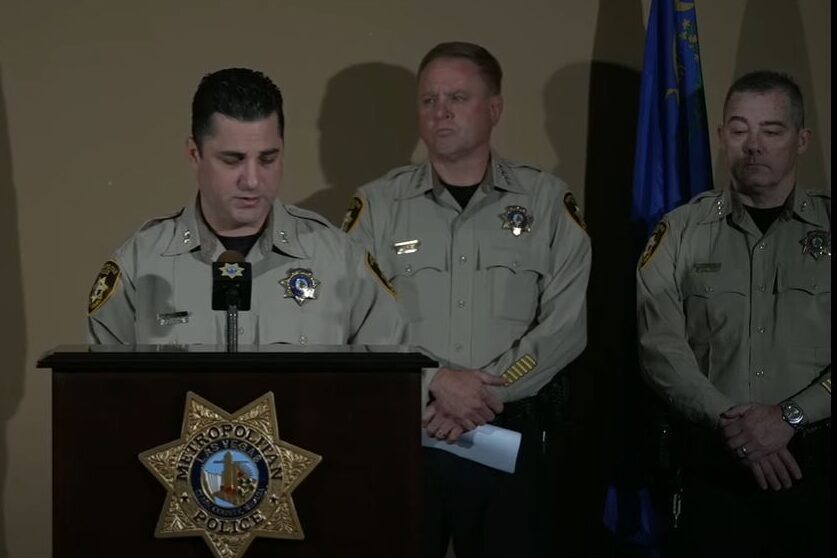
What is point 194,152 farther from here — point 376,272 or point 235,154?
point 376,272

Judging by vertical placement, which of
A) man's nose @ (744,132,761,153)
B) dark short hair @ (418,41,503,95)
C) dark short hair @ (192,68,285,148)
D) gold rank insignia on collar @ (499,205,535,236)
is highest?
dark short hair @ (418,41,503,95)

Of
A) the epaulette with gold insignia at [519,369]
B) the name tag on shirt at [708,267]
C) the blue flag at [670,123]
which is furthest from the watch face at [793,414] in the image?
the blue flag at [670,123]

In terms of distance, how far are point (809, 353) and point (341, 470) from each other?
171 cm

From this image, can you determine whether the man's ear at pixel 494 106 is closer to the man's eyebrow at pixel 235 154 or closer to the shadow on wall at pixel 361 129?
the shadow on wall at pixel 361 129

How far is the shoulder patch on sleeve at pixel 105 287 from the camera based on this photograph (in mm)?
2992

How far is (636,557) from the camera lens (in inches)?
165

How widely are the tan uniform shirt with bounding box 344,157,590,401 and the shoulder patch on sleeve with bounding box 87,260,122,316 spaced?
0.85 metres

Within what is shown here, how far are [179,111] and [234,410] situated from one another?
2.30 m

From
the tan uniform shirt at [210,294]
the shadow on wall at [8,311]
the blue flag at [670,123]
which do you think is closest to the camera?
the tan uniform shirt at [210,294]

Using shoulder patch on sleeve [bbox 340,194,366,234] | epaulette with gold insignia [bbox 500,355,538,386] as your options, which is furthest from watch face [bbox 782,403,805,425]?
shoulder patch on sleeve [bbox 340,194,366,234]

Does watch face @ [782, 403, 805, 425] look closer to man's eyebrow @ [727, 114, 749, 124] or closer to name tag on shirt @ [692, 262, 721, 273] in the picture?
name tag on shirt @ [692, 262, 721, 273]

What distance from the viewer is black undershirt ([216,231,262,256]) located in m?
3.08

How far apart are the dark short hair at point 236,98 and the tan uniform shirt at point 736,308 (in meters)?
1.18

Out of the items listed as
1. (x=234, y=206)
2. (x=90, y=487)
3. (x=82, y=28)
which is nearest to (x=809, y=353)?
(x=234, y=206)
